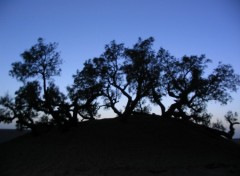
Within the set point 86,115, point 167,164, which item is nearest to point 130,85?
point 86,115

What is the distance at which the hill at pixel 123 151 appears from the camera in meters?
17.8

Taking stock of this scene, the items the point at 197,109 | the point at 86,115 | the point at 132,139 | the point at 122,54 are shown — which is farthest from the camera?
the point at 86,115

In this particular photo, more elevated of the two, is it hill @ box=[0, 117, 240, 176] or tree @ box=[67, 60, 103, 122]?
tree @ box=[67, 60, 103, 122]

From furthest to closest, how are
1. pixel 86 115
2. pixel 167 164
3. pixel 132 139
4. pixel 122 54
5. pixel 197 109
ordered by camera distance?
1. pixel 86 115
2. pixel 197 109
3. pixel 122 54
4. pixel 132 139
5. pixel 167 164

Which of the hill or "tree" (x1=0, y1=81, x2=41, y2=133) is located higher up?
"tree" (x1=0, y1=81, x2=41, y2=133)

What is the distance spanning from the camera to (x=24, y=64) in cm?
2845

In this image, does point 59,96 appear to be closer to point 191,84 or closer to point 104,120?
point 104,120

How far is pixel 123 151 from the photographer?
2177 cm

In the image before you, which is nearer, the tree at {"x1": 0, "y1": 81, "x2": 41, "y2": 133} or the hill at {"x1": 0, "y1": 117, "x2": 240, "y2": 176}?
the hill at {"x1": 0, "y1": 117, "x2": 240, "y2": 176}

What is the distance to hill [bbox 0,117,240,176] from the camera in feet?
58.3

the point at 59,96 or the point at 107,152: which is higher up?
the point at 59,96

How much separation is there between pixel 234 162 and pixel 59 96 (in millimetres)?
19755

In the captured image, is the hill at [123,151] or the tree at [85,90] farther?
the tree at [85,90]

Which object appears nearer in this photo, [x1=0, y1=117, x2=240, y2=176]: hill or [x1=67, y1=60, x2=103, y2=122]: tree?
[x1=0, y1=117, x2=240, y2=176]: hill
